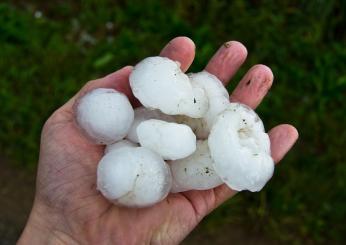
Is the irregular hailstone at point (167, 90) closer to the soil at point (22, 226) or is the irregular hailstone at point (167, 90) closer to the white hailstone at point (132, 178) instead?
the white hailstone at point (132, 178)

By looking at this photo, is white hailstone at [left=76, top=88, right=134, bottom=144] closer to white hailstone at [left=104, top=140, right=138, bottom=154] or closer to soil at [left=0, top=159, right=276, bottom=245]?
white hailstone at [left=104, top=140, right=138, bottom=154]

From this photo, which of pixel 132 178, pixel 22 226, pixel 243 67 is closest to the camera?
pixel 132 178

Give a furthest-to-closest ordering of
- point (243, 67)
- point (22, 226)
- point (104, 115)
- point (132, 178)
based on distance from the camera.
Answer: point (243, 67) < point (22, 226) < point (104, 115) < point (132, 178)

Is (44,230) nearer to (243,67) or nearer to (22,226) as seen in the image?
(22,226)

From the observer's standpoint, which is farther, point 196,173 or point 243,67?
point 243,67

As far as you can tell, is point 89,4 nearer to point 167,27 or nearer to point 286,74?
point 167,27

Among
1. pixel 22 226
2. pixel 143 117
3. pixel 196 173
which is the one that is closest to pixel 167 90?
pixel 143 117

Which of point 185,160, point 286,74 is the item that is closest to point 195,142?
point 185,160

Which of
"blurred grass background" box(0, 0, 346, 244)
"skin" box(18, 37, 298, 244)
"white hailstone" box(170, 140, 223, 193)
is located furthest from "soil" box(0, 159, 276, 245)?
"white hailstone" box(170, 140, 223, 193)
